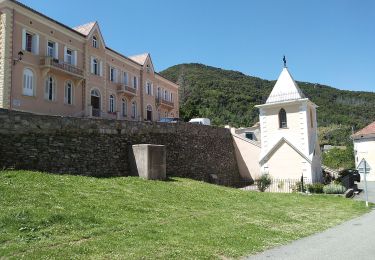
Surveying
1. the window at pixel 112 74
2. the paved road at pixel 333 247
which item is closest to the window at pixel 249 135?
the window at pixel 112 74

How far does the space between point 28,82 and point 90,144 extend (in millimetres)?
11539

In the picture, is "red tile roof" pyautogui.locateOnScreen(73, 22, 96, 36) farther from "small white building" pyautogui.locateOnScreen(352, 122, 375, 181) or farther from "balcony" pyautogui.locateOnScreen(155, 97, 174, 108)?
"small white building" pyautogui.locateOnScreen(352, 122, 375, 181)

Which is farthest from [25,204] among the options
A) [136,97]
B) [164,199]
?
[136,97]

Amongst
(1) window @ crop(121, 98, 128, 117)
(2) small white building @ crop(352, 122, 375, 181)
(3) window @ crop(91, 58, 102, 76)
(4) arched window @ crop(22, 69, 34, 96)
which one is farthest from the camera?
(2) small white building @ crop(352, 122, 375, 181)

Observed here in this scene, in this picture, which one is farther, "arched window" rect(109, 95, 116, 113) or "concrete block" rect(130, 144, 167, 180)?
"arched window" rect(109, 95, 116, 113)

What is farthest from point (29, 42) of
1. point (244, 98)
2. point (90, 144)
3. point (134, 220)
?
point (244, 98)

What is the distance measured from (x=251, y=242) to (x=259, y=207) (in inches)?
265

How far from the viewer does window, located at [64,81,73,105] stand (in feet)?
101

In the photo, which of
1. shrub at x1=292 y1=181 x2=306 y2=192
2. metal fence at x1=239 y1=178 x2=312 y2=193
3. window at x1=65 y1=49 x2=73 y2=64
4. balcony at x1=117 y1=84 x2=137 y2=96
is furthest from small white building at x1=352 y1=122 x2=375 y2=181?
window at x1=65 y1=49 x2=73 y2=64

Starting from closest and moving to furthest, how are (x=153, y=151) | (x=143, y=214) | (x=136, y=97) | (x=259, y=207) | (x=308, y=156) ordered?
→ 1. (x=143, y=214)
2. (x=259, y=207)
3. (x=153, y=151)
4. (x=308, y=156)
5. (x=136, y=97)

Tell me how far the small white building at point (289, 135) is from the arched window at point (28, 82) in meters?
19.4

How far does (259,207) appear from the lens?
54.1 feet

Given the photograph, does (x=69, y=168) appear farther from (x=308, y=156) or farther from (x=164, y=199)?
(x=308, y=156)

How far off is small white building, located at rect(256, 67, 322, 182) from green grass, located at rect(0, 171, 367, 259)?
1179cm
